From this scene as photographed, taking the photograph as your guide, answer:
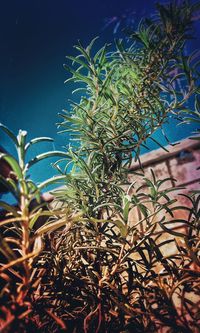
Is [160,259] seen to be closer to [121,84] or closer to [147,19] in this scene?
[121,84]

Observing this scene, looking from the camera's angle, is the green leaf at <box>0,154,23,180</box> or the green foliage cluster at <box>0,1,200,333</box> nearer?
the green leaf at <box>0,154,23,180</box>

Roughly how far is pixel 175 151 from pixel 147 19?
44.0 inches

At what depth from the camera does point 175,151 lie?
6.79 ft

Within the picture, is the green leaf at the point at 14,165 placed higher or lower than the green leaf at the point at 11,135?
lower

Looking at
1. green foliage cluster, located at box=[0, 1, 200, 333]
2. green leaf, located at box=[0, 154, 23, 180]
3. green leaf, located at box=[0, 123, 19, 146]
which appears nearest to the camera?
green leaf, located at box=[0, 154, 23, 180]

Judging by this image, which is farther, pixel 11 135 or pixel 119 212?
pixel 119 212

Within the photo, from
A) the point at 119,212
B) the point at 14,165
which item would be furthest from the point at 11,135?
the point at 119,212

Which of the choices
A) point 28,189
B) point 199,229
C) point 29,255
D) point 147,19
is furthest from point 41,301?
point 147,19

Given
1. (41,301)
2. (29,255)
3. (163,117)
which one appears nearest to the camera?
(29,255)

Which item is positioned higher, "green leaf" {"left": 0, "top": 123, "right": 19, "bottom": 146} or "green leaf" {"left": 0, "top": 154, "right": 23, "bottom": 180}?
"green leaf" {"left": 0, "top": 123, "right": 19, "bottom": 146}

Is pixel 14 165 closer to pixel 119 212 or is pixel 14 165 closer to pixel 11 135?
pixel 11 135

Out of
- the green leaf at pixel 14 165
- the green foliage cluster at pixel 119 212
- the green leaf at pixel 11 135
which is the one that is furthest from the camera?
the green foliage cluster at pixel 119 212

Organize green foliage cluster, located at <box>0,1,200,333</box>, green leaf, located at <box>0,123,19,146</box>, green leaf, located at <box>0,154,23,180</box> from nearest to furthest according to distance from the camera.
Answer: green leaf, located at <box>0,154,23,180</box> → green leaf, located at <box>0,123,19,146</box> → green foliage cluster, located at <box>0,1,200,333</box>

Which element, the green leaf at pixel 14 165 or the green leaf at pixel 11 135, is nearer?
the green leaf at pixel 14 165
